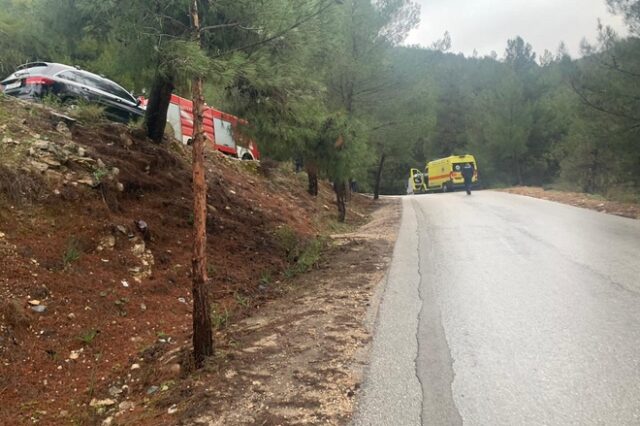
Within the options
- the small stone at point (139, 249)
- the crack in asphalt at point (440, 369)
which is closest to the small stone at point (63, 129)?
the small stone at point (139, 249)

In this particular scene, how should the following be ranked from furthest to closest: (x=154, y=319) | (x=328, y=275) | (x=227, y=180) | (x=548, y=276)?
(x=227, y=180), (x=328, y=275), (x=548, y=276), (x=154, y=319)

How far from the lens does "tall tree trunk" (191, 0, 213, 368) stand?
4.63 m

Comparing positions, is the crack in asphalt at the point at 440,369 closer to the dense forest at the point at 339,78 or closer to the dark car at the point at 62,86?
the dense forest at the point at 339,78

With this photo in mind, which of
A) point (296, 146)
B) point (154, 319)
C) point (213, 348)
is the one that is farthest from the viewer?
point (296, 146)

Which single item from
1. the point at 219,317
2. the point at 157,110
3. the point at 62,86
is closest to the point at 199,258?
the point at 219,317

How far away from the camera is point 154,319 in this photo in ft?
19.6

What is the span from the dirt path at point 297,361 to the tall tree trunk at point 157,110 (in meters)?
4.83

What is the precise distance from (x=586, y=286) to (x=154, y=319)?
5866 millimetres

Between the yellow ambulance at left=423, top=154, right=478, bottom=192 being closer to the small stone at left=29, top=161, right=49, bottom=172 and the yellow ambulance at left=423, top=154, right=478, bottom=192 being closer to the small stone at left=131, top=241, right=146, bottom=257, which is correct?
the small stone at left=131, top=241, right=146, bottom=257

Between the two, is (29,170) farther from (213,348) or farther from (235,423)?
(235,423)

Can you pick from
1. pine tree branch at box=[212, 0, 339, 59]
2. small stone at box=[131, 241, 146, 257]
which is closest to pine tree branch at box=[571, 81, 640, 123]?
pine tree branch at box=[212, 0, 339, 59]

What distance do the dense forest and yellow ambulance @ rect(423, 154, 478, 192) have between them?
16.6 ft

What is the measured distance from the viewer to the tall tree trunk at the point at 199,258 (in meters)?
4.63

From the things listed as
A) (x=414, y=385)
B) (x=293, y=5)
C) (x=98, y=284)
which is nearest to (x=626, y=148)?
(x=293, y=5)
